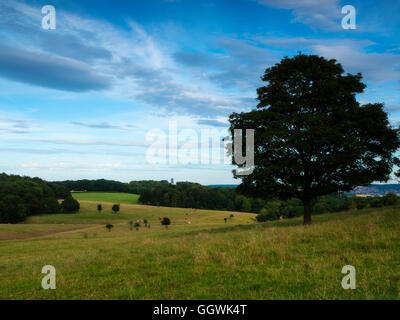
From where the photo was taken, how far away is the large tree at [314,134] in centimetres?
2267

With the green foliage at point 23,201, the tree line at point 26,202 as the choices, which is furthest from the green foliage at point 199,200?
the green foliage at point 23,201

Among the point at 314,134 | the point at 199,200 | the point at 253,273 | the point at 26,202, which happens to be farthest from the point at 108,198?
the point at 253,273

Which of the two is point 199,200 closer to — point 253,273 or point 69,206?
point 69,206

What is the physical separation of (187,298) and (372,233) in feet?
31.9

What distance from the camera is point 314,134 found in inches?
872

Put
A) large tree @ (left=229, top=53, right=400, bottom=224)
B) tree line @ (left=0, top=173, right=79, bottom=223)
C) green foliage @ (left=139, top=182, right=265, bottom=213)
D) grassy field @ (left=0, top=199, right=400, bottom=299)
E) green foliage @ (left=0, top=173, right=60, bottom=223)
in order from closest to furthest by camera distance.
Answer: grassy field @ (left=0, top=199, right=400, bottom=299) → large tree @ (left=229, top=53, right=400, bottom=224) → green foliage @ (left=0, top=173, right=60, bottom=223) → tree line @ (left=0, top=173, right=79, bottom=223) → green foliage @ (left=139, top=182, right=265, bottom=213)

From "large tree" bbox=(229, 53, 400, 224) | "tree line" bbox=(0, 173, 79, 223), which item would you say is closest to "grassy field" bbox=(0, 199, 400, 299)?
"large tree" bbox=(229, 53, 400, 224)

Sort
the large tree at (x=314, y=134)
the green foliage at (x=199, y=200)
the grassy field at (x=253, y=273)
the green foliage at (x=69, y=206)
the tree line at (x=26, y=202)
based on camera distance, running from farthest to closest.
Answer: the green foliage at (x=199, y=200)
the green foliage at (x=69, y=206)
the tree line at (x=26, y=202)
the large tree at (x=314, y=134)
the grassy field at (x=253, y=273)

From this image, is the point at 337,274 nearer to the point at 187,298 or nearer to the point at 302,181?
the point at 187,298

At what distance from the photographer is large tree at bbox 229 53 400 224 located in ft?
74.4

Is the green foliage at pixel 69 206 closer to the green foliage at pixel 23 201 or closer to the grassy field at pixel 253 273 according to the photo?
the green foliage at pixel 23 201

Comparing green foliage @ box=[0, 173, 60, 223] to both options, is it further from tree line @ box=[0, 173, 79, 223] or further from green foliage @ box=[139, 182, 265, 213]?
green foliage @ box=[139, 182, 265, 213]
